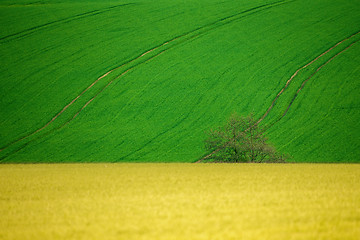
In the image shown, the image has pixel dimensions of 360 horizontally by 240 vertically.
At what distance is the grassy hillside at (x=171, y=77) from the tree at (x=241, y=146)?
2.20 meters

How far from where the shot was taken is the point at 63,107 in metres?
28.8

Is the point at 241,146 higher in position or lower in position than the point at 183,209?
higher

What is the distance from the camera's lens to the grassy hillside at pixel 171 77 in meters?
24.6

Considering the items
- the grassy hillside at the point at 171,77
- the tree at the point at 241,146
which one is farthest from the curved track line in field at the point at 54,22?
the tree at the point at 241,146

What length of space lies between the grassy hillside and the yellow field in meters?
12.3

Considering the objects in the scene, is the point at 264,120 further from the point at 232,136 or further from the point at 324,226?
the point at 324,226

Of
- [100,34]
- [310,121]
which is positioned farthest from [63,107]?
[310,121]

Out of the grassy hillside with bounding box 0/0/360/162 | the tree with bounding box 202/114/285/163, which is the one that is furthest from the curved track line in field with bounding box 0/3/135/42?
the tree with bounding box 202/114/285/163

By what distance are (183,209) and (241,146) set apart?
1385 cm

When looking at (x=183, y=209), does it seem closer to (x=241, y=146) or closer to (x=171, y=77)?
(x=241, y=146)

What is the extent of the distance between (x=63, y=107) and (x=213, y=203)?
22.1m

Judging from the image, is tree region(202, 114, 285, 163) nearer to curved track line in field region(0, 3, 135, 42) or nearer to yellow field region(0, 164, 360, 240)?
yellow field region(0, 164, 360, 240)

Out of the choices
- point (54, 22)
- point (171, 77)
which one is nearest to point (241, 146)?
point (171, 77)

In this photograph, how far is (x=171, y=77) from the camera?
31578 mm
